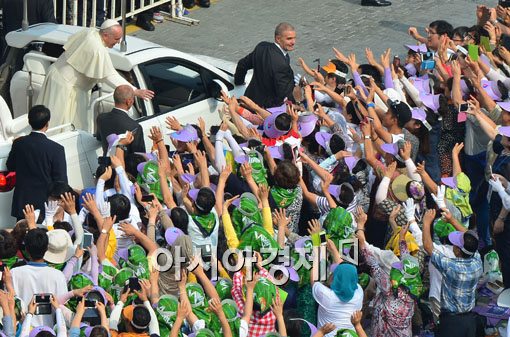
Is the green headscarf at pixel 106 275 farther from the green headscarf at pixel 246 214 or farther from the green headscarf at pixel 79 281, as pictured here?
the green headscarf at pixel 246 214

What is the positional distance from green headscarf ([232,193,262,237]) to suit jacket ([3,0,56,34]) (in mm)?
5494

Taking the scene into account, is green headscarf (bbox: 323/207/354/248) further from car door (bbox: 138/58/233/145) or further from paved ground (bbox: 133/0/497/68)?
paved ground (bbox: 133/0/497/68)

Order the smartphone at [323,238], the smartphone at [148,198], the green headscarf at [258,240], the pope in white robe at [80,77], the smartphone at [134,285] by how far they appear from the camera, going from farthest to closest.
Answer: the pope in white robe at [80,77] → the smartphone at [148,198] → the smartphone at [323,238] → the green headscarf at [258,240] → the smartphone at [134,285]

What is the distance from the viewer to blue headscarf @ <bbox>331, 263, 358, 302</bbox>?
31.4ft

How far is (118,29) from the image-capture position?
41.0 ft

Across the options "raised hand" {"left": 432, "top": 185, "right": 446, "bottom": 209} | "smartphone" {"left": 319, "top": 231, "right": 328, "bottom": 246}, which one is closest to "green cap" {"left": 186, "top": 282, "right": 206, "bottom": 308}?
"smartphone" {"left": 319, "top": 231, "right": 328, "bottom": 246}

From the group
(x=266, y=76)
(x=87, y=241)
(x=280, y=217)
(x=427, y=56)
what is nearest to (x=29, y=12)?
(x=266, y=76)

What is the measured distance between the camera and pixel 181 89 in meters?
13.3

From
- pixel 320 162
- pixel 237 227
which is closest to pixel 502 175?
pixel 320 162

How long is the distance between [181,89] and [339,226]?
11.4ft

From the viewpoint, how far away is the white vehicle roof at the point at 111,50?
1266cm

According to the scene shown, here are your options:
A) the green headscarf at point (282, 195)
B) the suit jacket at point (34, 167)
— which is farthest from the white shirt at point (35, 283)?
the green headscarf at point (282, 195)

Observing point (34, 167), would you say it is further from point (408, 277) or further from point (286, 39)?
point (286, 39)

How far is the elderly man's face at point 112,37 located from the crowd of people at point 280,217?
75cm
